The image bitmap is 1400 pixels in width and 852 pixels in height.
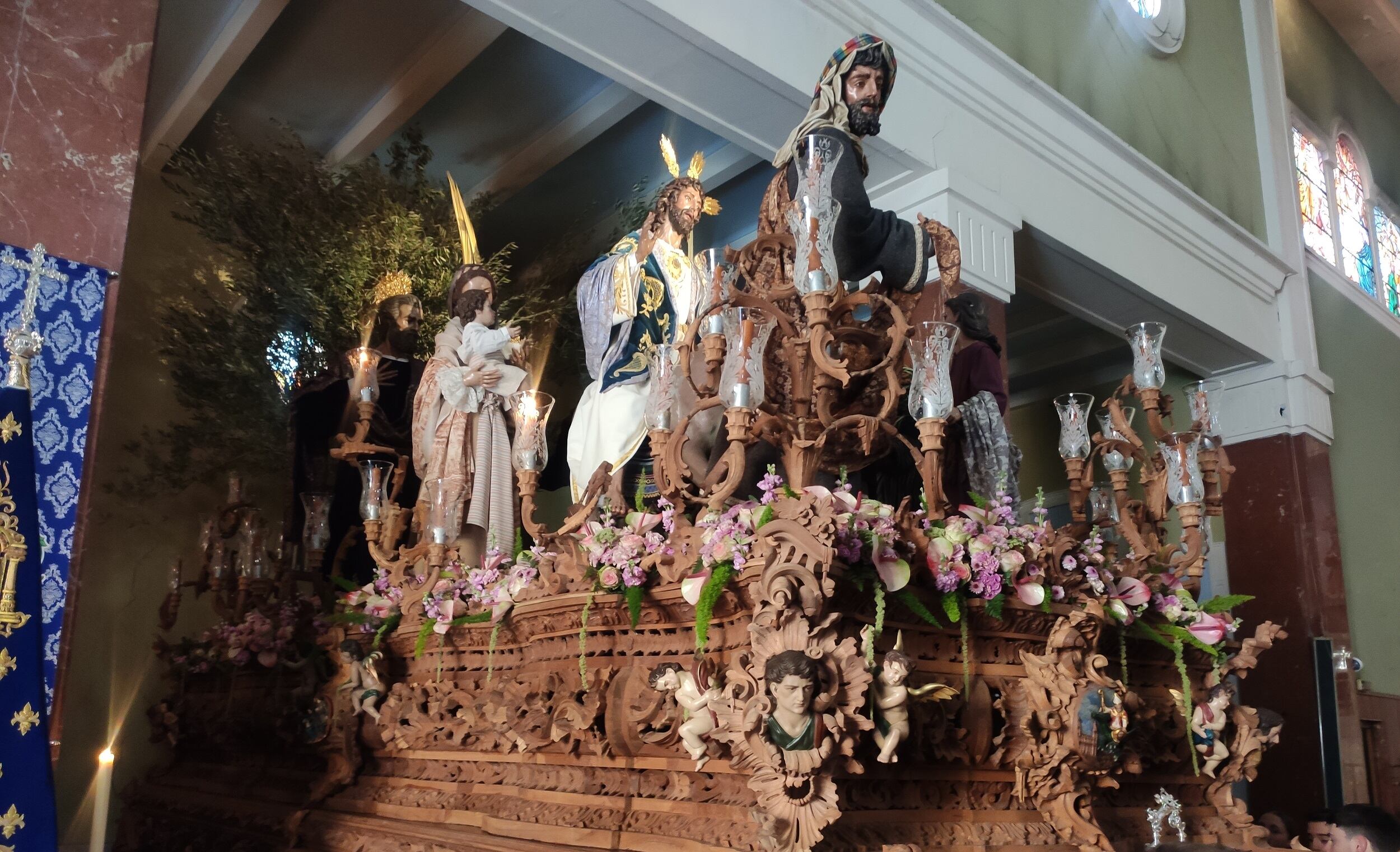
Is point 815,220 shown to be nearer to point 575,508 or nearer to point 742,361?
point 742,361

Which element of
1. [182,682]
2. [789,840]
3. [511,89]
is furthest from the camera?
Result: [511,89]

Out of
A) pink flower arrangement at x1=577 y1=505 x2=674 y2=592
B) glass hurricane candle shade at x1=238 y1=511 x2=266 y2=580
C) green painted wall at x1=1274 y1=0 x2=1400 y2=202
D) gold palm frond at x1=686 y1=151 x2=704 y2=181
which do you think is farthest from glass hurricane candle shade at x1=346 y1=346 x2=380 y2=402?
green painted wall at x1=1274 y1=0 x2=1400 y2=202

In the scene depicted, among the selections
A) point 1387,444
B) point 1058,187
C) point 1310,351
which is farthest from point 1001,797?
point 1387,444

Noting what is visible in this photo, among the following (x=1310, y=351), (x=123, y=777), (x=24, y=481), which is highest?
(x=1310, y=351)

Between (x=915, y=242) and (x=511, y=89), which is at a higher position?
(x=511, y=89)

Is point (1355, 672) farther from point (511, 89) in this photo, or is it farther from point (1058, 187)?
point (511, 89)

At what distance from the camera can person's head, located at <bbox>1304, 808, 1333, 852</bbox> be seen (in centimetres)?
446

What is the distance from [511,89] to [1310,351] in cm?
698

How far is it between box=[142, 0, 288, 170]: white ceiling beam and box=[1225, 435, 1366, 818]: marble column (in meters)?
7.97

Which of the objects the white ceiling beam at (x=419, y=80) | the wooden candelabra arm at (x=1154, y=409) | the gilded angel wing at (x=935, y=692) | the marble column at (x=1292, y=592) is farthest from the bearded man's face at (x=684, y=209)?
the marble column at (x=1292, y=592)

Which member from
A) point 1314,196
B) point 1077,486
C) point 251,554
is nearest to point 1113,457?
point 1077,486

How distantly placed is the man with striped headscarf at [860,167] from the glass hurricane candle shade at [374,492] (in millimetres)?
2418

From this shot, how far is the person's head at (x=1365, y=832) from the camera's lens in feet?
13.8

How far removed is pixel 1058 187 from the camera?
779cm
